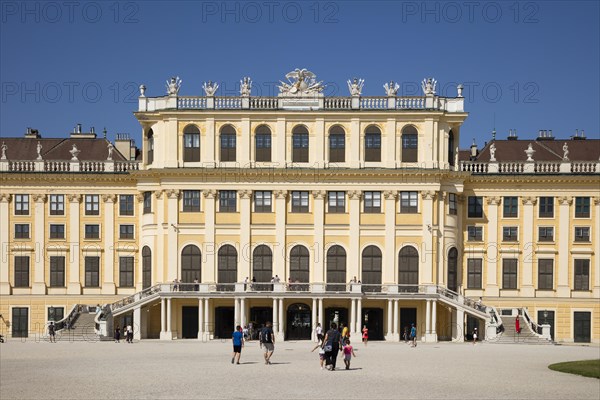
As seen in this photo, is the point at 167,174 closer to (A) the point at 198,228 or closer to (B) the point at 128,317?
(A) the point at 198,228

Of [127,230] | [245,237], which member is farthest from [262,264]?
[127,230]

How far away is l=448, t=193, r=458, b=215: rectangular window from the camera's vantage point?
238ft

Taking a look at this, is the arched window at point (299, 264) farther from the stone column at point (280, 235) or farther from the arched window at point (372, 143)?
the arched window at point (372, 143)

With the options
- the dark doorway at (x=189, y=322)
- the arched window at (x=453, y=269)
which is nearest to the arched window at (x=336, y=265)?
the arched window at (x=453, y=269)

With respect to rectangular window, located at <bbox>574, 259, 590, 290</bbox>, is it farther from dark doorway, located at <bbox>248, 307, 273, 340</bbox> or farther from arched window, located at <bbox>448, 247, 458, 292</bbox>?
dark doorway, located at <bbox>248, 307, 273, 340</bbox>

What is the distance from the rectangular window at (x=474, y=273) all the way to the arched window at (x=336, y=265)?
8879 mm

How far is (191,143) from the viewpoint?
72.2 meters

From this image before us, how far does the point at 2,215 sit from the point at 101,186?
7.18 meters

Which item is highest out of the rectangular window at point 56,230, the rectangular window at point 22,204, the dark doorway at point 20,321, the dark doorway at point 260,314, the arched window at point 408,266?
the rectangular window at point 22,204

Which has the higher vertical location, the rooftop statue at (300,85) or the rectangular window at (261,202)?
the rooftop statue at (300,85)

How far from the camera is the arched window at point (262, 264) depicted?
235 feet

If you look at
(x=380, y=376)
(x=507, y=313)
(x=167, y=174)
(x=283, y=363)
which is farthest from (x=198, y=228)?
(x=380, y=376)

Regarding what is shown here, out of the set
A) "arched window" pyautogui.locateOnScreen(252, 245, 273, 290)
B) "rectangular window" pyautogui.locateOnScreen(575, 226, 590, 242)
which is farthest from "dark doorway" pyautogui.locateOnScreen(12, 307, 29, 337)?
"rectangular window" pyautogui.locateOnScreen(575, 226, 590, 242)

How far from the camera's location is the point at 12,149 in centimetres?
7956
